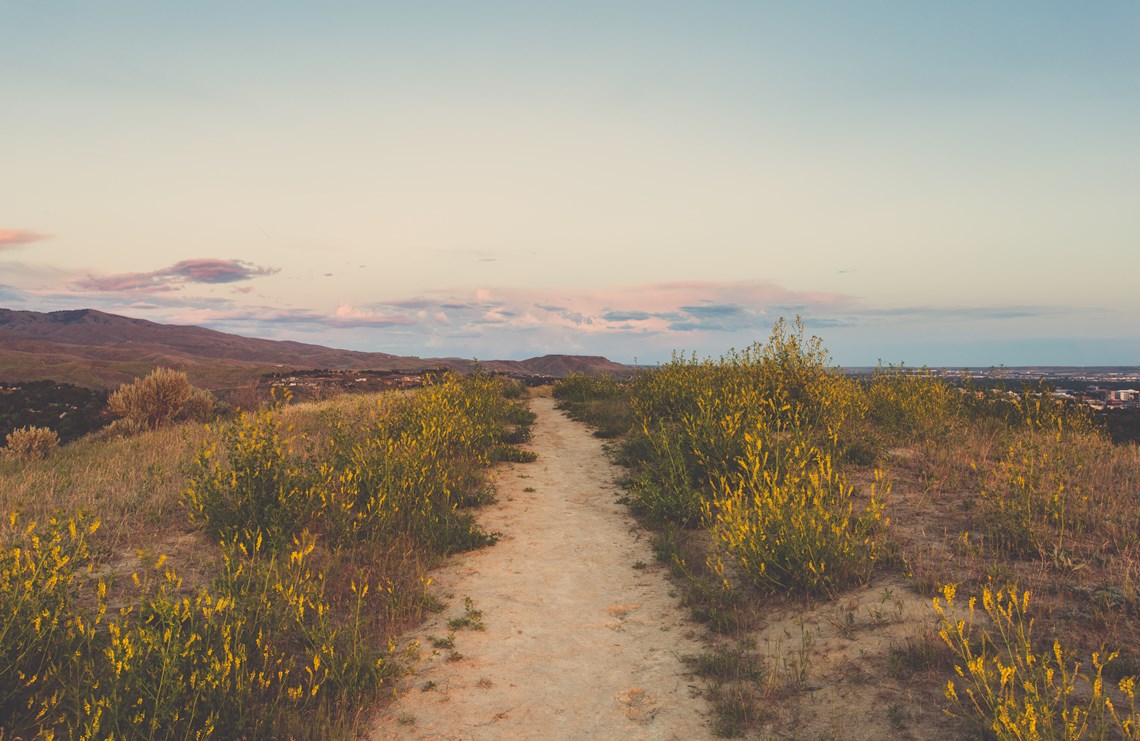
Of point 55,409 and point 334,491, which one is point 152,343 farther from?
point 334,491

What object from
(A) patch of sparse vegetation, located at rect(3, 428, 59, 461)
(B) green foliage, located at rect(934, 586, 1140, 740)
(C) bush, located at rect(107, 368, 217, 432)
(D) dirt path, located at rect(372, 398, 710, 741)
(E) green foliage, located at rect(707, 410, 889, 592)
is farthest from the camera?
(C) bush, located at rect(107, 368, 217, 432)

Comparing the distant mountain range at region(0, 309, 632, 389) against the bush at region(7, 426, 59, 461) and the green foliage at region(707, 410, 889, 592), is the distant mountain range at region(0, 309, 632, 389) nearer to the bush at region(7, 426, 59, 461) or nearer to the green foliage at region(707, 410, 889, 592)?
the bush at region(7, 426, 59, 461)

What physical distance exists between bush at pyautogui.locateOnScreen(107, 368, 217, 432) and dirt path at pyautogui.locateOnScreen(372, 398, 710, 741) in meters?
12.2

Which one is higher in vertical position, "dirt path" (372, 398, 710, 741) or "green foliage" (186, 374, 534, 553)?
"green foliage" (186, 374, 534, 553)

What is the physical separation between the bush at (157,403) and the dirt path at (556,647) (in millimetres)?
12222

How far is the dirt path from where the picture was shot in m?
4.21

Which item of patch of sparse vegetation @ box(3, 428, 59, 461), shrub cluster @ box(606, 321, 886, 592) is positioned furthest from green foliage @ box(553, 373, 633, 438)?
patch of sparse vegetation @ box(3, 428, 59, 461)

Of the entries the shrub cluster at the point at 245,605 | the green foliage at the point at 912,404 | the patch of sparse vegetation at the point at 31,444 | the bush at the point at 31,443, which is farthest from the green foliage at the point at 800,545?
the bush at the point at 31,443

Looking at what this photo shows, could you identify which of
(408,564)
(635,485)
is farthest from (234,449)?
(635,485)

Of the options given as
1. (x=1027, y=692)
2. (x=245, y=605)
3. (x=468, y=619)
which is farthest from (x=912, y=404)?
(x=245, y=605)

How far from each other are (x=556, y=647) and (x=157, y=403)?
15814 millimetres

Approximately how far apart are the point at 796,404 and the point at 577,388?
1482cm

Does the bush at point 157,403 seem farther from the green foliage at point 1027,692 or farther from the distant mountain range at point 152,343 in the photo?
the distant mountain range at point 152,343

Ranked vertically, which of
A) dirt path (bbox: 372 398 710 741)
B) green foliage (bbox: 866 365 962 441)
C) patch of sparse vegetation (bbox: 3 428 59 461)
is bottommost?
dirt path (bbox: 372 398 710 741)
